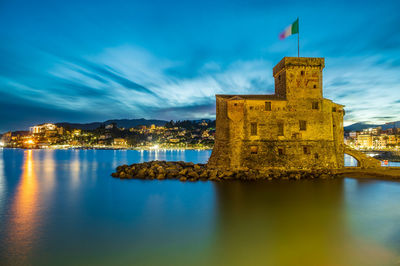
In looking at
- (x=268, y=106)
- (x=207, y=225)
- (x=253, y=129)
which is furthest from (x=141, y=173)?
(x=207, y=225)

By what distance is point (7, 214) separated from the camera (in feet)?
40.2

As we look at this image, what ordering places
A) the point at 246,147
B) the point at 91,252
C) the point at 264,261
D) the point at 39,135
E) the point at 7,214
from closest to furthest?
1. the point at 264,261
2. the point at 91,252
3. the point at 7,214
4. the point at 246,147
5. the point at 39,135

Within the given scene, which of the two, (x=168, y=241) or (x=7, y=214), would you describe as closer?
(x=168, y=241)

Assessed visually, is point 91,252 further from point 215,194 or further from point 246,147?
point 246,147

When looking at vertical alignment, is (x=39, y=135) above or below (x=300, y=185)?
above

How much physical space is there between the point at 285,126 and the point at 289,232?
12.5 metres

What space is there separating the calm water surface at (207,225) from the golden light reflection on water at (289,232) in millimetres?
34

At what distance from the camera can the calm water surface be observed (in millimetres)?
7555

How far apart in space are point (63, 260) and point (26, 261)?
3.31ft

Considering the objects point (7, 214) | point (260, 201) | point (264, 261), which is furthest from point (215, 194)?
point (7, 214)

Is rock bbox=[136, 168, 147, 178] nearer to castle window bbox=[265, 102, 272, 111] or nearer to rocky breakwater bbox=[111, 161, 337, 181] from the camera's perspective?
rocky breakwater bbox=[111, 161, 337, 181]

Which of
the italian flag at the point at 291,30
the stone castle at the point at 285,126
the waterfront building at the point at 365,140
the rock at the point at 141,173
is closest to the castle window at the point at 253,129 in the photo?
the stone castle at the point at 285,126

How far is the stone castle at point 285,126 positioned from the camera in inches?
797

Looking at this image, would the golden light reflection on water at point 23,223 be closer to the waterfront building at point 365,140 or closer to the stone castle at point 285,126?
the stone castle at point 285,126
